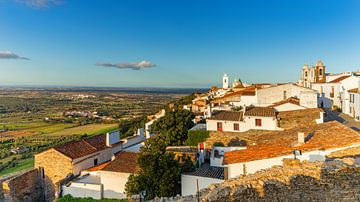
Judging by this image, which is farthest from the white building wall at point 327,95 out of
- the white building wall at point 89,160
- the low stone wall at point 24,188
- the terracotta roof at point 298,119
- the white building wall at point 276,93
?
the low stone wall at point 24,188

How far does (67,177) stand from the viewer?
53.7 ft

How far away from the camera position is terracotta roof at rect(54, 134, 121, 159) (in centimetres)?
1744

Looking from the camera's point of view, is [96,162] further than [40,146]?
No

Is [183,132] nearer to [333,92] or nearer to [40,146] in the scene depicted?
[333,92]

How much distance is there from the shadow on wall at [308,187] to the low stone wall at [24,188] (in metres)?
15.5

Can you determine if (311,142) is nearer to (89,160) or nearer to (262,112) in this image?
(262,112)

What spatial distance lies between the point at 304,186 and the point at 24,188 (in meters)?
17.8

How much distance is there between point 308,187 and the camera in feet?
20.7

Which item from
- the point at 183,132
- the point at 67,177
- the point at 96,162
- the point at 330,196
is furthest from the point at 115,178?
the point at 330,196

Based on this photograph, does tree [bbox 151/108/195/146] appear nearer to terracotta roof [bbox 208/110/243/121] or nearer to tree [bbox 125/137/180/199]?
terracotta roof [bbox 208/110/243/121]

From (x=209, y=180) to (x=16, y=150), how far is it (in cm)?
3970

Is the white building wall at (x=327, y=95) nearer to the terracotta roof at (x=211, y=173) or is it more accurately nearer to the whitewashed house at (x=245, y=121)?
the whitewashed house at (x=245, y=121)

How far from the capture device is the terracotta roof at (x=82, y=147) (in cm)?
1744

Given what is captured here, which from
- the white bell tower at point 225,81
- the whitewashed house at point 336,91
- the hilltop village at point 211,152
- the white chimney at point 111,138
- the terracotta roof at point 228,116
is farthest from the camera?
the white bell tower at point 225,81
